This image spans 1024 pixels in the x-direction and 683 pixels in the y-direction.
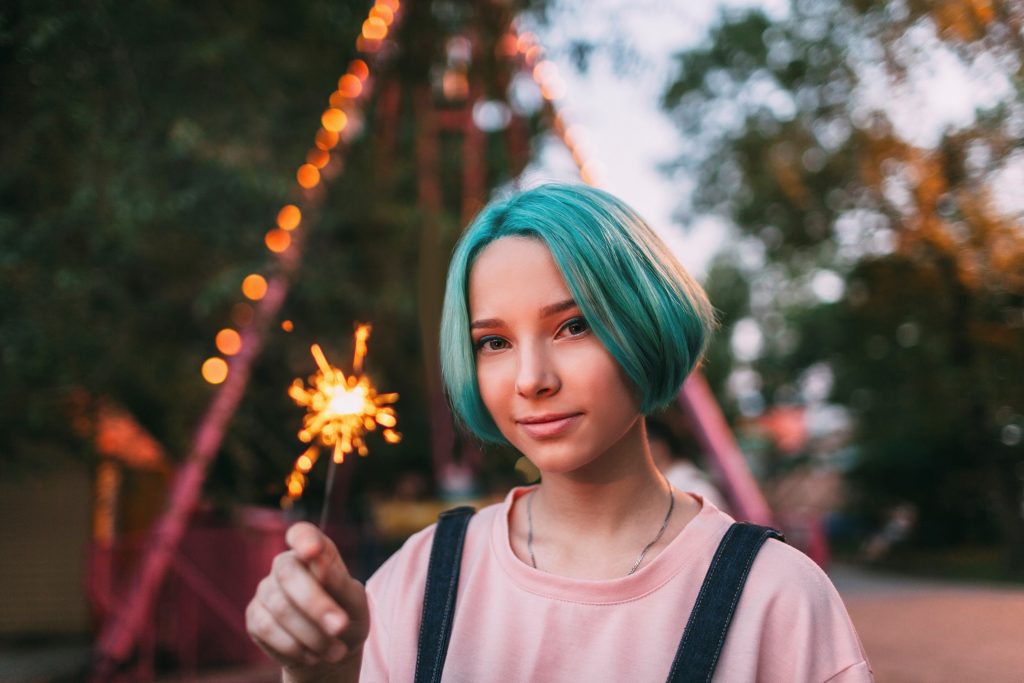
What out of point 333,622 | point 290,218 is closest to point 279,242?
point 290,218

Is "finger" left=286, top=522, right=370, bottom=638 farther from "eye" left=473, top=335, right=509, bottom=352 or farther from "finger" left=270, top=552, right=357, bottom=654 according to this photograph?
"eye" left=473, top=335, right=509, bottom=352

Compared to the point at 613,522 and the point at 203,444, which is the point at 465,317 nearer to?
the point at 613,522

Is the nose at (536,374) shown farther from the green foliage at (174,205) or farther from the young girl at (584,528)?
the green foliage at (174,205)

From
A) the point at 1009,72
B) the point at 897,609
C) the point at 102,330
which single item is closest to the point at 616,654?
the point at 1009,72

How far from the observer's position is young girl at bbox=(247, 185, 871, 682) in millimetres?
1261

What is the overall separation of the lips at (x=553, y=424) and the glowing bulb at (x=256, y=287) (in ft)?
13.5

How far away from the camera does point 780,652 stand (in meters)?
1.25

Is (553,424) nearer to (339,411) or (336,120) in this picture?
(339,411)

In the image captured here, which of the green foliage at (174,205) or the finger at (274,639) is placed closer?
the finger at (274,639)

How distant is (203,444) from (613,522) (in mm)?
4056

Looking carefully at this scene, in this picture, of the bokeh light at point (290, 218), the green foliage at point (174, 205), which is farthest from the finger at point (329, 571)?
the bokeh light at point (290, 218)

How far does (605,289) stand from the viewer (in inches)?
52.6

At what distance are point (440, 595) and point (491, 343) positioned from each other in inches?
15.5

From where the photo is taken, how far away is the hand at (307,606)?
1012mm
